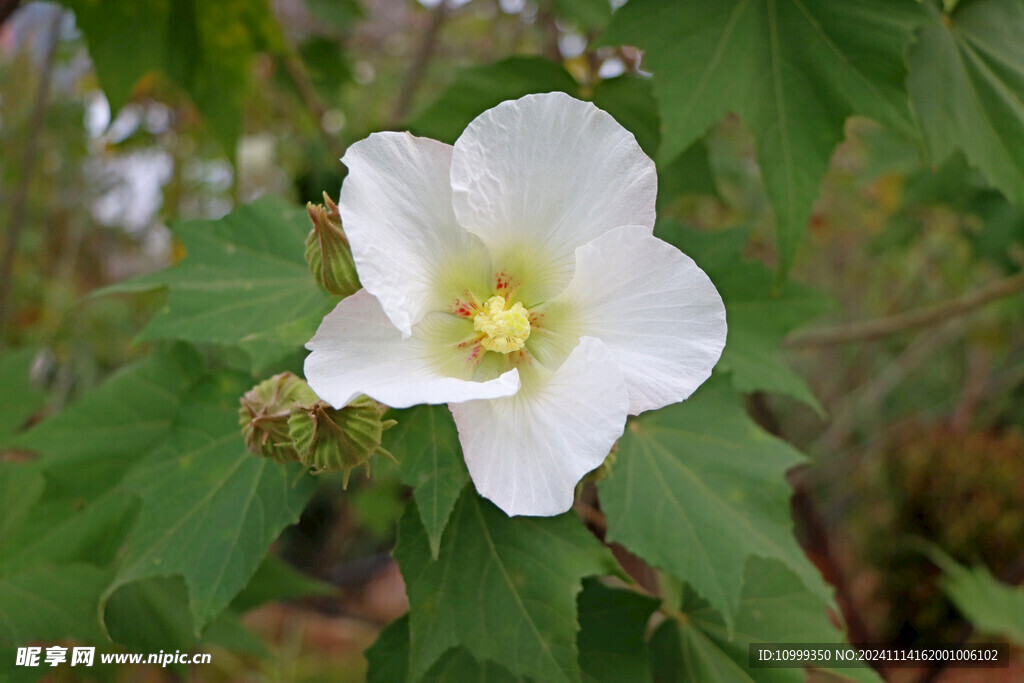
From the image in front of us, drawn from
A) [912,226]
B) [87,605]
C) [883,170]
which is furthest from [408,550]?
[912,226]

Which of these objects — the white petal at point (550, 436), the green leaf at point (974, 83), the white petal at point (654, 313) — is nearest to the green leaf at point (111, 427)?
the white petal at point (550, 436)

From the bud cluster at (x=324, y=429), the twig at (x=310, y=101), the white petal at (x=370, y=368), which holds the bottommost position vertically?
the twig at (x=310, y=101)

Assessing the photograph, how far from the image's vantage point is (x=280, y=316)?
44.3 inches

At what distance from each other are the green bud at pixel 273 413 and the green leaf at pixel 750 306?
808 millimetres

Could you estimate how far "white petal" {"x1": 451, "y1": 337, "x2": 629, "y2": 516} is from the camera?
717 mm

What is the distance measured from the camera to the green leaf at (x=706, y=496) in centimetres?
111

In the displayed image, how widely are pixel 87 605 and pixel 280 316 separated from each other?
2.23ft

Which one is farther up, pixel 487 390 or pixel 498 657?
pixel 487 390

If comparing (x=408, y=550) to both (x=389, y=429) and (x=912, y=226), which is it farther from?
(x=912, y=226)

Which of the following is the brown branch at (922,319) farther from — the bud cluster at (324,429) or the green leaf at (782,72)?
the bud cluster at (324,429)

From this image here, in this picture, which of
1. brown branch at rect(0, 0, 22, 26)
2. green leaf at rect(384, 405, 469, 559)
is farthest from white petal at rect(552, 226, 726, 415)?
brown branch at rect(0, 0, 22, 26)

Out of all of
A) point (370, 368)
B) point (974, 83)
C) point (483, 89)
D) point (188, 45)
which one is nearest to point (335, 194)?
point (188, 45)

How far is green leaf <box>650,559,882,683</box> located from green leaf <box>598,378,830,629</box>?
0.15 m

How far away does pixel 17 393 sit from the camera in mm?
1537
